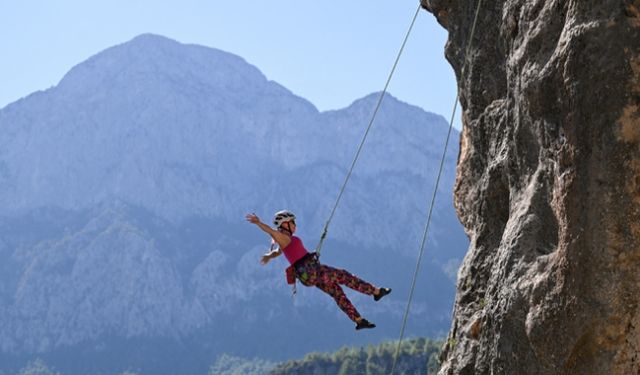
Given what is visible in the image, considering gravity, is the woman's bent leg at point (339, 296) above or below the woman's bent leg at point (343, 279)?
below

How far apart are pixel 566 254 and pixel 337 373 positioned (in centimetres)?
16377

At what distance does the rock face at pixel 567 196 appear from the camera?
359 inches

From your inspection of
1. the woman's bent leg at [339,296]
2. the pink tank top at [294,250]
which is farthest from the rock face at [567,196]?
the pink tank top at [294,250]

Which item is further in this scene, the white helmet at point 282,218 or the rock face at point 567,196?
the white helmet at point 282,218

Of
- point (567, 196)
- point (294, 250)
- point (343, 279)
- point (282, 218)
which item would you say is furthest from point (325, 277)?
point (567, 196)

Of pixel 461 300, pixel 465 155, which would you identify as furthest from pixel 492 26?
pixel 461 300

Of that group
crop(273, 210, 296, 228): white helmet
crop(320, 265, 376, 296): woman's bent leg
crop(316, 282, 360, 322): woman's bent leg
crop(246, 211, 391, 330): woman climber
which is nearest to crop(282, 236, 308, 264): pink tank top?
crop(246, 211, 391, 330): woman climber

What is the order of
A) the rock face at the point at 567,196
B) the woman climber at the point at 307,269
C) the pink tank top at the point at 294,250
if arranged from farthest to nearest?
the pink tank top at the point at 294,250 < the woman climber at the point at 307,269 < the rock face at the point at 567,196

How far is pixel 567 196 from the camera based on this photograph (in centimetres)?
948

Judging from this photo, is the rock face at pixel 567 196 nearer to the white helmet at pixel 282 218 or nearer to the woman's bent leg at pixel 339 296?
the woman's bent leg at pixel 339 296

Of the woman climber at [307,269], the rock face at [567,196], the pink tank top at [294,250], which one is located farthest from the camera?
the pink tank top at [294,250]

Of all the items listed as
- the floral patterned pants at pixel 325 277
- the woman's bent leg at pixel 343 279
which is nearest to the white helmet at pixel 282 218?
the floral patterned pants at pixel 325 277

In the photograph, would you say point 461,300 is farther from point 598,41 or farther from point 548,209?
point 598,41

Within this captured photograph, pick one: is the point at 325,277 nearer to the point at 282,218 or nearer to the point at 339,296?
the point at 339,296
